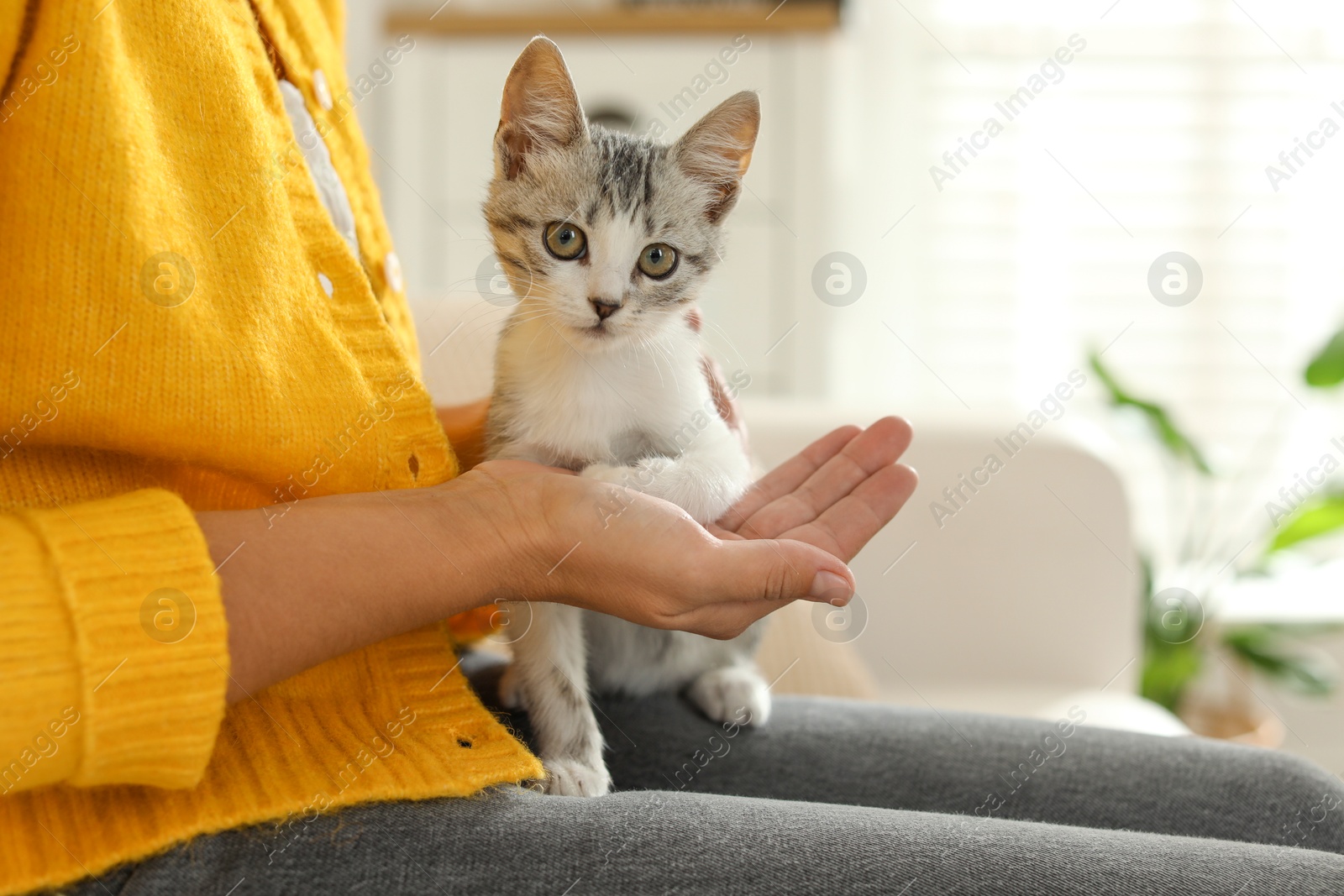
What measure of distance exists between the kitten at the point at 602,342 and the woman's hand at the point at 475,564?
0.42 ft

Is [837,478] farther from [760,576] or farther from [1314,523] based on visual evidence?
[1314,523]

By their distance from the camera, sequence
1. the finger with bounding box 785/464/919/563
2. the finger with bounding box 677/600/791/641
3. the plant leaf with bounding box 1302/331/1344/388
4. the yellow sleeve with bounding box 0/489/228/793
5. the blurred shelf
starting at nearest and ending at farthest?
1. the yellow sleeve with bounding box 0/489/228/793
2. the finger with bounding box 677/600/791/641
3. the finger with bounding box 785/464/919/563
4. the plant leaf with bounding box 1302/331/1344/388
5. the blurred shelf

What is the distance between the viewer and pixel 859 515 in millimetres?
959

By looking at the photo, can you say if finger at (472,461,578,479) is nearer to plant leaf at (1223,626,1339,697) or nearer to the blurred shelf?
the blurred shelf

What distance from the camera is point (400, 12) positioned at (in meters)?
2.87

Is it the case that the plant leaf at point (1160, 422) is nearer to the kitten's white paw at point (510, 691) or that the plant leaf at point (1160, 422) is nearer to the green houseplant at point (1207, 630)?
the green houseplant at point (1207, 630)

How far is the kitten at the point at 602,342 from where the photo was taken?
3.18 feet

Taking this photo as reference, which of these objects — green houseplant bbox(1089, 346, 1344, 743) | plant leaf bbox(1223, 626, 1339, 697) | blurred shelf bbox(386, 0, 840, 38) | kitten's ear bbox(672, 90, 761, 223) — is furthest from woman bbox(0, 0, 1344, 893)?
blurred shelf bbox(386, 0, 840, 38)

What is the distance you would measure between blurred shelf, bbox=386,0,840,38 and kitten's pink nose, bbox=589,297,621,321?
198 cm

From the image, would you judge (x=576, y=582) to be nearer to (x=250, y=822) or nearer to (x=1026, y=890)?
(x=250, y=822)

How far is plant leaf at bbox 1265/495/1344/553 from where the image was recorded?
2.43 metres

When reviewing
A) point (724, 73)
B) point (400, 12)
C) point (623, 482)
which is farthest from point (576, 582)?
point (400, 12)

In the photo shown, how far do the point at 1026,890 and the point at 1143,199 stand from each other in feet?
9.00

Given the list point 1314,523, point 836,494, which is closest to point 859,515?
point 836,494
